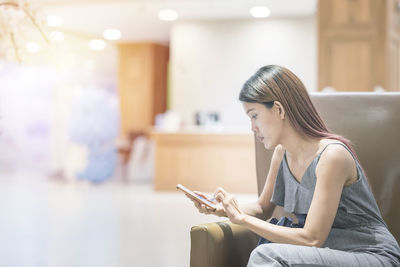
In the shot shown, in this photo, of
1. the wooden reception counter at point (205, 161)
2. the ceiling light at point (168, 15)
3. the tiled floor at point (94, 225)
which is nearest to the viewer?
the tiled floor at point (94, 225)

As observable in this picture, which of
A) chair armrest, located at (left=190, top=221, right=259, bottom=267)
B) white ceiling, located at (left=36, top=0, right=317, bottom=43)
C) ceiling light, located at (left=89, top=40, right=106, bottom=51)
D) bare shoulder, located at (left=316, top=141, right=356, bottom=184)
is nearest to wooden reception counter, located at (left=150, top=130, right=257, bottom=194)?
white ceiling, located at (left=36, top=0, right=317, bottom=43)

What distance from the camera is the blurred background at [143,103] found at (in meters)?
4.93

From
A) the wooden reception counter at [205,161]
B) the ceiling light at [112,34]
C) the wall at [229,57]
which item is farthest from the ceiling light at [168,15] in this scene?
the wooden reception counter at [205,161]

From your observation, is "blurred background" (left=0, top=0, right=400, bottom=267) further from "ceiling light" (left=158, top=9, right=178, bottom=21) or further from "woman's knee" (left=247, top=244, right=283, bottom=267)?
"woman's knee" (left=247, top=244, right=283, bottom=267)

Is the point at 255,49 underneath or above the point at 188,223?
above

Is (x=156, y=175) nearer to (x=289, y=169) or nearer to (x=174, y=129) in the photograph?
(x=174, y=129)

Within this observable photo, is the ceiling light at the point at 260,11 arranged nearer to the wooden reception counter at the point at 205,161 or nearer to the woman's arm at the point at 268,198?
the wooden reception counter at the point at 205,161

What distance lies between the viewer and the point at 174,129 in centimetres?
845

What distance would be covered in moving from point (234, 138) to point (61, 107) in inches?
137

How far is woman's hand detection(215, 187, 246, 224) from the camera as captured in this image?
1763 millimetres

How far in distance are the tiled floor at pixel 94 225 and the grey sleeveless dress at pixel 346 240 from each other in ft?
7.15

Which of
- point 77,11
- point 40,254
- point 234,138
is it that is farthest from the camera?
point 77,11

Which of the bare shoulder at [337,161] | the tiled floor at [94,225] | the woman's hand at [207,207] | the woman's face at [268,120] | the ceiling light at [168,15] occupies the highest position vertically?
the ceiling light at [168,15]

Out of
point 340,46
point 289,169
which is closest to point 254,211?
point 289,169
